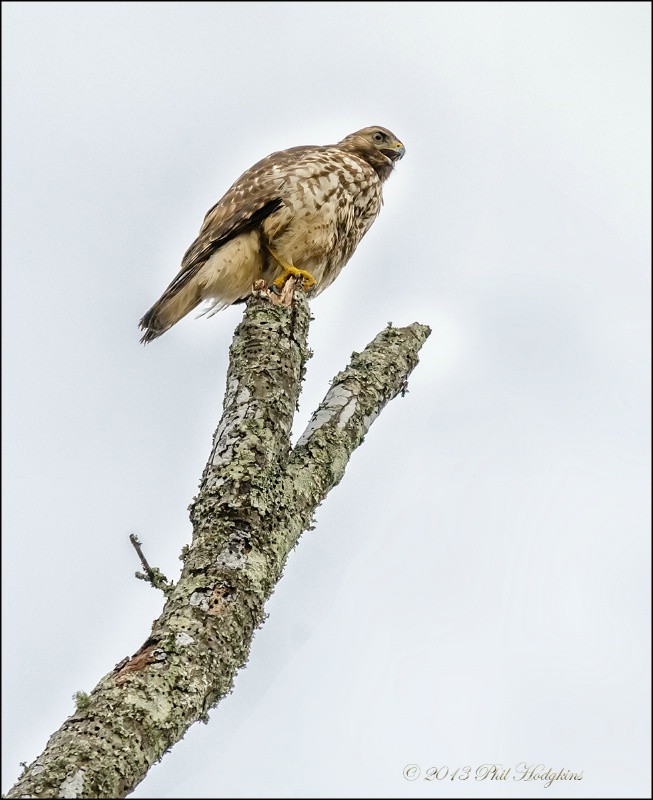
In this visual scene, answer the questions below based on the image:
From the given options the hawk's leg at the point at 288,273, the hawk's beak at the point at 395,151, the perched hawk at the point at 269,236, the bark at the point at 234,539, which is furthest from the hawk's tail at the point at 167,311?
the hawk's beak at the point at 395,151

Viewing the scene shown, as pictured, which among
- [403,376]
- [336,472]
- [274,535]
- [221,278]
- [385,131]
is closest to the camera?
[274,535]

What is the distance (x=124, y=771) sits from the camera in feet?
7.07

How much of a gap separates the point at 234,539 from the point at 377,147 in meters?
4.48

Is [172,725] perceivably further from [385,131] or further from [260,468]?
[385,131]

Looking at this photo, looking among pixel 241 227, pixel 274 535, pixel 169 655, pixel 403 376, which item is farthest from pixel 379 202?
pixel 169 655

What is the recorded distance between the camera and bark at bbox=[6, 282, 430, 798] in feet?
7.20

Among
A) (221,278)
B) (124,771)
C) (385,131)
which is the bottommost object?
(124,771)

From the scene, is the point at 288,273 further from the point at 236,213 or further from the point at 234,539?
the point at 234,539

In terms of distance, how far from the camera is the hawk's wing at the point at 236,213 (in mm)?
5508

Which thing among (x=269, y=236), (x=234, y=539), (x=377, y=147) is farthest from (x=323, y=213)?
(x=234, y=539)

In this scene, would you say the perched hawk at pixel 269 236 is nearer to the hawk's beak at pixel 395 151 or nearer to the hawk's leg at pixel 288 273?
the hawk's leg at pixel 288 273

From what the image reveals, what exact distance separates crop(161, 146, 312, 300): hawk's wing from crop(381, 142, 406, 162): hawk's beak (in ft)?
3.81

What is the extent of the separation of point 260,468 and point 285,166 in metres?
3.09

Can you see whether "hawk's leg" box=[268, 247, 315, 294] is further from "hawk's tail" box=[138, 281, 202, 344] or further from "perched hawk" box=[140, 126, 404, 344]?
"hawk's tail" box=[138, 281, 202, 344]
